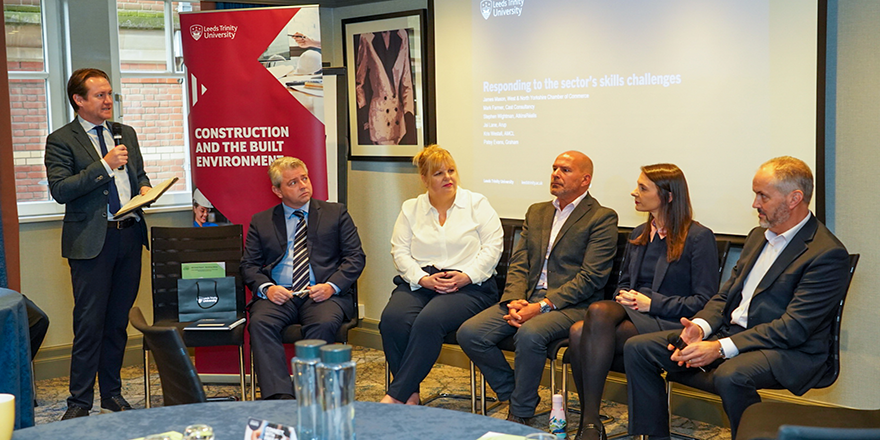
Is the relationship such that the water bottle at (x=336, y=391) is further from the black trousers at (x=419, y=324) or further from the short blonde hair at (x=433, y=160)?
the short blonde hair at (x=433, y=160)

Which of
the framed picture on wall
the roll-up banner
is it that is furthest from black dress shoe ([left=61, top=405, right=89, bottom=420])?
the framed picture on wall

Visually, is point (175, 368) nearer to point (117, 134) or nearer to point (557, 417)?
point (557, 417)

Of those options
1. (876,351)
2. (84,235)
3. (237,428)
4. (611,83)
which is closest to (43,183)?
(84,235)

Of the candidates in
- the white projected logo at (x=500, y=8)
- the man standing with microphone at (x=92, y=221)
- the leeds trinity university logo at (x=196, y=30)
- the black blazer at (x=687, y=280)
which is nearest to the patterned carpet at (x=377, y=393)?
the man standing with microphone at (x=92, y=221)

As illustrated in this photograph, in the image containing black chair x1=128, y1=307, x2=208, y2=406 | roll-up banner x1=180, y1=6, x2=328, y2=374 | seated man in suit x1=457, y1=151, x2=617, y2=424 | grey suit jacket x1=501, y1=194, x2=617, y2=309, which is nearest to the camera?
black chair x1=128, y1=307, x2=208, y2=406

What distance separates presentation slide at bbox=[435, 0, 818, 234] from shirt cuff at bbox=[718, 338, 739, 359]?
774mm

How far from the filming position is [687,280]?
11.8ft

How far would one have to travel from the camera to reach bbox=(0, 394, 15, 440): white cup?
1.66 meters

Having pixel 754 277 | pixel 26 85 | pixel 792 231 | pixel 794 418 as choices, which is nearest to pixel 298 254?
pixel 26 85

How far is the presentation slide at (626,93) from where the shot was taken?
3637 mm

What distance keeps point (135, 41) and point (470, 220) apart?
8.81 feet

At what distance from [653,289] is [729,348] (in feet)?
1.80

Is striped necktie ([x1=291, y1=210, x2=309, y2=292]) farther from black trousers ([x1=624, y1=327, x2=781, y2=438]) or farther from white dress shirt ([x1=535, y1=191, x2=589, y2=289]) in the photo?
black trousers ([x1=624, y1=327, x2=781, y2=438])

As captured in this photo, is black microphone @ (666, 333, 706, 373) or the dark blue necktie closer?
black microphone @ (666, 333, 706, 373)
